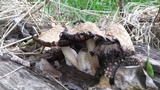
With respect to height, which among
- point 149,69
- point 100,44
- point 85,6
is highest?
point 100,44

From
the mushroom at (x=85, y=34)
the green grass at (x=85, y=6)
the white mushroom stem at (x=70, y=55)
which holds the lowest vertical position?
the green grass at (x=85, y=6)

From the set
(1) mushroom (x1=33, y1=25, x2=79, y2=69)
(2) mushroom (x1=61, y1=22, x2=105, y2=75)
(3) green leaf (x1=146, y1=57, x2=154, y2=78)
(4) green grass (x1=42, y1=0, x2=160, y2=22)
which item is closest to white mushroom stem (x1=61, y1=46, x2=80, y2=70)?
(1) mushroom (x1=33, y1=25, x2=79, y2=69)

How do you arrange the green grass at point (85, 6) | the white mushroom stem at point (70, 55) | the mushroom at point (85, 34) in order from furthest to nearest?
the green grass at point (85, 6) < the white mushroom stem at point (70, 55) < the mushroom at point (85, 34)

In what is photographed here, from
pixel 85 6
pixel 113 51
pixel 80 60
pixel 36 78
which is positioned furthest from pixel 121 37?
pixel 85 6

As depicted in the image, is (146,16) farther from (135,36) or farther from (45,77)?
(45,77)

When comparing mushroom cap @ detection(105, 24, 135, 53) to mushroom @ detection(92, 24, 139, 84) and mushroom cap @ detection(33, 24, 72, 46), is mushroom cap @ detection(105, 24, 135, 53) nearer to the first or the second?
mushroom @ detection(92, 24, 139, 84)

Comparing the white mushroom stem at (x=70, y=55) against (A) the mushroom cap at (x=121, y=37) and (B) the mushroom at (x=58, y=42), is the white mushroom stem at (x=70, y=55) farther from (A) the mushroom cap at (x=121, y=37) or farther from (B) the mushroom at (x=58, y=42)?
(A) the mushroom cap at (x=121, y=37)

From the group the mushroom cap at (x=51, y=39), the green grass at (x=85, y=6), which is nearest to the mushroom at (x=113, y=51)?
the mushroom cap at (x=51, y=39)

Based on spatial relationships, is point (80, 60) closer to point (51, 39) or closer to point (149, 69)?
point (51, 39)
